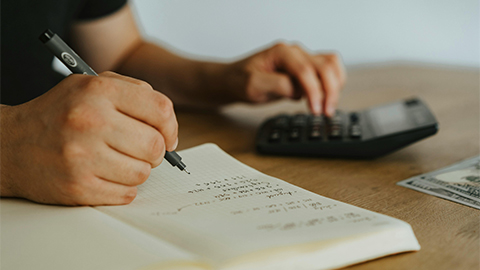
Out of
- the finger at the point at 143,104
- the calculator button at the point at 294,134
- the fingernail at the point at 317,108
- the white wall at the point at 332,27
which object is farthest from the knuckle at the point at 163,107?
the white wall at the point at 332,27

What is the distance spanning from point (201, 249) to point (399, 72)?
1068 millimetres

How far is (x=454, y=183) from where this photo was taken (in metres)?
0.45

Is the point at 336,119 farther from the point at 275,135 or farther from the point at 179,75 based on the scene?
the point at 179,75

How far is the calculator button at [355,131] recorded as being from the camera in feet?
1.78

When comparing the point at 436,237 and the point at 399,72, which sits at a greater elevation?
the point at 399,72

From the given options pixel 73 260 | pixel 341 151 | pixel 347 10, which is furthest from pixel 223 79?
pixel 347 10

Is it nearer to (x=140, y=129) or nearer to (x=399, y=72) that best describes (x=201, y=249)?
(x=140, y=129)

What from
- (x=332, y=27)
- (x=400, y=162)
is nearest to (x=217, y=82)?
(x=400, y=162)

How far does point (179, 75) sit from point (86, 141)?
0.58 meters

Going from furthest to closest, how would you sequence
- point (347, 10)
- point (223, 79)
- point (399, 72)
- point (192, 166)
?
point (347, 10), point (399, 72), point (223, 79), point (192, 166)

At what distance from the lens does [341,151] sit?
21.1 inches

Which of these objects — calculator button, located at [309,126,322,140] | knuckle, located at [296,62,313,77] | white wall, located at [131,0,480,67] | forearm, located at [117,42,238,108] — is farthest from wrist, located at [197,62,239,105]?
white wall, located at [131,0,480,67]

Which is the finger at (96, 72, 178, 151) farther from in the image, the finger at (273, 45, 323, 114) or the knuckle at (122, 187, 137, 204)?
the finger at (273, 45, 323, 114)

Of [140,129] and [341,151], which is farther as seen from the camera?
[341,151]
